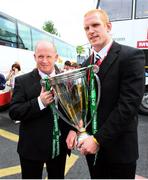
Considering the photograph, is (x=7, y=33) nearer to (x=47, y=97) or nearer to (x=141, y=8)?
(x=141, y=8)

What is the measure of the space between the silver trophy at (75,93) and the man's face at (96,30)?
0.61 ft

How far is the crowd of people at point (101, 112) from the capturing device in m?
1.68

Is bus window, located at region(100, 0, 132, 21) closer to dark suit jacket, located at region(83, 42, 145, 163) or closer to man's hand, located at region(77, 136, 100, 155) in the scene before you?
dark suit jacket, located at region(83, 42, 145, 163)

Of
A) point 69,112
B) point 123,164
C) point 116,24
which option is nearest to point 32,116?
point 69,112

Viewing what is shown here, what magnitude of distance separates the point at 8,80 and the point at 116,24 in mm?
3667

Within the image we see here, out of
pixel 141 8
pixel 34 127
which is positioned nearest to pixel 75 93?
pixel 34 127

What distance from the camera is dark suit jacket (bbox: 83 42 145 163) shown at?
5.47 feet

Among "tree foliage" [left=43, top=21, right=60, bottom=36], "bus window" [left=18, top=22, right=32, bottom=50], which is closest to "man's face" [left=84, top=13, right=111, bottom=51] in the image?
"bus window" [left=18, top=22, right=32, bottom=50]

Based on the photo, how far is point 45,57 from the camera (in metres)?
2.11

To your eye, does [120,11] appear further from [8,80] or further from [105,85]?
[105,85]

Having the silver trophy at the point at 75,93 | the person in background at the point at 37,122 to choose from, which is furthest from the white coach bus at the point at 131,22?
the silver trophy at the point at 75,93

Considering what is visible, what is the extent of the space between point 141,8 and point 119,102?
21.4 ft

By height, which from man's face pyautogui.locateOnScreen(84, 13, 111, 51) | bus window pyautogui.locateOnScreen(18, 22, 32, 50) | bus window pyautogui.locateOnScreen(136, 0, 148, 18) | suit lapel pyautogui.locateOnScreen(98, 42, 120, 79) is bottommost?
suit lapel pyautogui.locateOnScreen(98, 42, 120, 79)

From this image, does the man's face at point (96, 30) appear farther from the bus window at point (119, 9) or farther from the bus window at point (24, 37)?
the bus window at point (24, 37)
